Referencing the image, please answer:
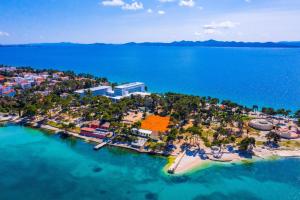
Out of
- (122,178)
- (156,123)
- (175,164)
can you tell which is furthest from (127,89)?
(122,178)

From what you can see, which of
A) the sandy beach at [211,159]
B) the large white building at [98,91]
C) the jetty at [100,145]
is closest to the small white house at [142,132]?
the jetty at [100,145]

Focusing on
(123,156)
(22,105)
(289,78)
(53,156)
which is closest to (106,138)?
(123,156)

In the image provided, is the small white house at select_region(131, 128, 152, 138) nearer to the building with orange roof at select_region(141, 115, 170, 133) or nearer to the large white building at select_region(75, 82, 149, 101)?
the building with orange roof at select_region(141, 115, 170, 133)

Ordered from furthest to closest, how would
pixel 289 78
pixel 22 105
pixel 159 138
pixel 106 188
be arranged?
pixel 289 78 < pixel 22 105 < pixel 159 138 < pixel 106 188

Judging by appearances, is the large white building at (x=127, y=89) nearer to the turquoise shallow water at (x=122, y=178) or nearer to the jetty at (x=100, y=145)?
the jetty at (x=100, y=145)

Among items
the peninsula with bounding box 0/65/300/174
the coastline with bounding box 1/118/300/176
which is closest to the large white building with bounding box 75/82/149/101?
the peninsula with bounding box 0/65/300/174

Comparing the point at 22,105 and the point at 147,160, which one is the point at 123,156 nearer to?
the point at 147,160
